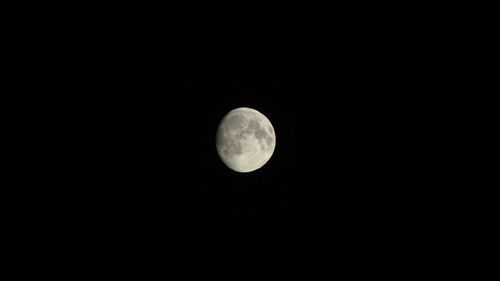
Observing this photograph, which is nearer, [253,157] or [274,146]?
[253,157]

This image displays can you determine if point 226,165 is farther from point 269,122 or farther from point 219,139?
point 269,122

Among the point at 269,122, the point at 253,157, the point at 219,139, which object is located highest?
the point at 269,122

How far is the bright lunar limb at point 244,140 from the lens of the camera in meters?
4.61

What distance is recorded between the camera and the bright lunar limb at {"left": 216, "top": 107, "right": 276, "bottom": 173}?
4.61 metres

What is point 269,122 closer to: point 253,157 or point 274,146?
point 274,146

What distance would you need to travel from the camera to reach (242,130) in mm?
4613

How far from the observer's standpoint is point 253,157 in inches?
184

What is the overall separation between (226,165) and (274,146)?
0.84m

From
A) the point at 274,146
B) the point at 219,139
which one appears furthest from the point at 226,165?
the point at 274,146

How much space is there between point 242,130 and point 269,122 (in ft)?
2.09

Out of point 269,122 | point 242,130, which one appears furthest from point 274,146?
point 242,130

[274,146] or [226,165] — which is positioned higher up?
[274,146]

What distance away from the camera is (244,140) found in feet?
15.0

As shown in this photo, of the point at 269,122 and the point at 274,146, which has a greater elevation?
the point at 269,122
